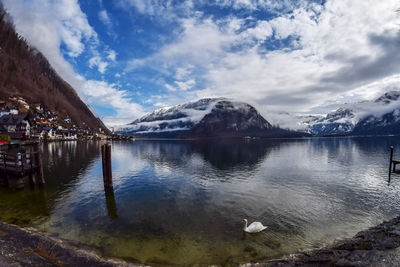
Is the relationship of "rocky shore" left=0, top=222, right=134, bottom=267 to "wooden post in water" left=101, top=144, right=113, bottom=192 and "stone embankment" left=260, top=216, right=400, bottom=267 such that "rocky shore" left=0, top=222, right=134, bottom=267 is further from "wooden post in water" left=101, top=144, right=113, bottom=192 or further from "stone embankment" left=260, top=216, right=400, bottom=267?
"wooden post in water" left=101, top=144, right=113, bottom=192

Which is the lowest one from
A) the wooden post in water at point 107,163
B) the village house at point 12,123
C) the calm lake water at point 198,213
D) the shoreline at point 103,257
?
the calm lake water at point 198,213

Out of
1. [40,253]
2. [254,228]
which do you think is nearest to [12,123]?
[40,253]

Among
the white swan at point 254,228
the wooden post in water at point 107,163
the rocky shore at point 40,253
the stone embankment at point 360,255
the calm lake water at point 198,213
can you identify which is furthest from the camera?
the wooden post in water at point 107,163

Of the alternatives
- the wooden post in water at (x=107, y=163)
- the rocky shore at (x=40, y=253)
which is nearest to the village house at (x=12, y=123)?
the wooden post in water at (x=107, y=163)

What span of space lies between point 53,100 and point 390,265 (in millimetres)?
243080

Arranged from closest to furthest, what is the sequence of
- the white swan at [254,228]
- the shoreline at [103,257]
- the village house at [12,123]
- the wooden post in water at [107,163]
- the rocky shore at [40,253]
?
the shoreline at [103,257], the rocky shore at [40,253], the white swan at [254,228], the wooden post in water at [107,163], the village house at [12,123]

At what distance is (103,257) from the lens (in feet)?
42.9

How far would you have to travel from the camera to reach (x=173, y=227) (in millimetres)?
17875

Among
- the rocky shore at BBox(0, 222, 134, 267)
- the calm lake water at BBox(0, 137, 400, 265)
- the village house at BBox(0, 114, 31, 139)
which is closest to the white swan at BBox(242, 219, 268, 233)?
the calm lake water at BBox(0, 137, 400, 265)

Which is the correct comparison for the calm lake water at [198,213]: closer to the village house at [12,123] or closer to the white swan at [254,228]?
the white swan at [254,228]

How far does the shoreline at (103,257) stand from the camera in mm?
11008

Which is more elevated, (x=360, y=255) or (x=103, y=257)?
(x=360, y=255)

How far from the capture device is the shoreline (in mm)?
11008

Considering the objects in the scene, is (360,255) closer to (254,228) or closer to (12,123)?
(254,228)
